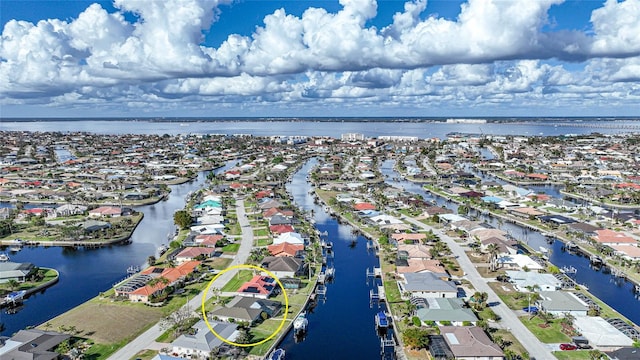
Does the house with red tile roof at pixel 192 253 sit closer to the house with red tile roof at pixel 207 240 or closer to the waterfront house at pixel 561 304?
the house with red tile roof at pixel 207 240

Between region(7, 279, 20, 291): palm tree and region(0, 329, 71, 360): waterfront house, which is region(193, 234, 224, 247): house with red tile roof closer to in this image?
region(7, 279, 20, 291): palm tree

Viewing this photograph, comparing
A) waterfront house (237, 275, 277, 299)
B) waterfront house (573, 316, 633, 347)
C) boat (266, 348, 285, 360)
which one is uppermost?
waterfront house (237, 275, 277, 299)

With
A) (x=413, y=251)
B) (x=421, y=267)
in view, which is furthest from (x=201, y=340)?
(x=413, y=251)

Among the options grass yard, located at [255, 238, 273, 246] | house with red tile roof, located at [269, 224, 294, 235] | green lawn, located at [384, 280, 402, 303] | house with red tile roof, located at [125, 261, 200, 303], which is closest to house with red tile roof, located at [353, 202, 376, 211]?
house with red tile roof, located at [269, 224, 294, 235]

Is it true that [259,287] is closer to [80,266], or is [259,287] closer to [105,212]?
[80,266]

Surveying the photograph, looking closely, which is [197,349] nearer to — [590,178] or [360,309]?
[360,309]

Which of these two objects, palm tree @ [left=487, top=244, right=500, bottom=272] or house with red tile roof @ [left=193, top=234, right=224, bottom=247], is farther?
house with red tile roof @ [left=193, top=234, right=224, bottom=247]

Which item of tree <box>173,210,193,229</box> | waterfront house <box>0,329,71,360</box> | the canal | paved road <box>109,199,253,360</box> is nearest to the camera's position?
waterfront house <box>0,329,71,360</box>
